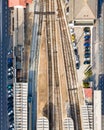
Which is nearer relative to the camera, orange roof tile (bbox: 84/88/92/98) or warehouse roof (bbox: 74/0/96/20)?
warehouse roof (bbox: 74/0/96/20)

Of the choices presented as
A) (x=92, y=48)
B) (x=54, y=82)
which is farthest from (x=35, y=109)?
(x=92, y=48)

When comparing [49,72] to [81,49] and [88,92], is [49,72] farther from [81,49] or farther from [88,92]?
[88,92]

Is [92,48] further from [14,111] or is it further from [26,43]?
[14,111]

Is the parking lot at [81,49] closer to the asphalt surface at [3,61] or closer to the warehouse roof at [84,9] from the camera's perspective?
the warehouse roof at [84,9]

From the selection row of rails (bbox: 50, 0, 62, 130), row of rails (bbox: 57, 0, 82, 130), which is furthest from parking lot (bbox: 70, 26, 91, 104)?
row of rails (bbox: 50, 0, 62, 130)

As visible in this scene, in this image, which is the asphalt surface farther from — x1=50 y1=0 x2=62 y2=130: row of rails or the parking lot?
Answer: the parking lot

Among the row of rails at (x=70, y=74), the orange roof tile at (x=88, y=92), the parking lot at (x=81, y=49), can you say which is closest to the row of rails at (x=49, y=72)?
the row of rails at (x=70, y=74)
